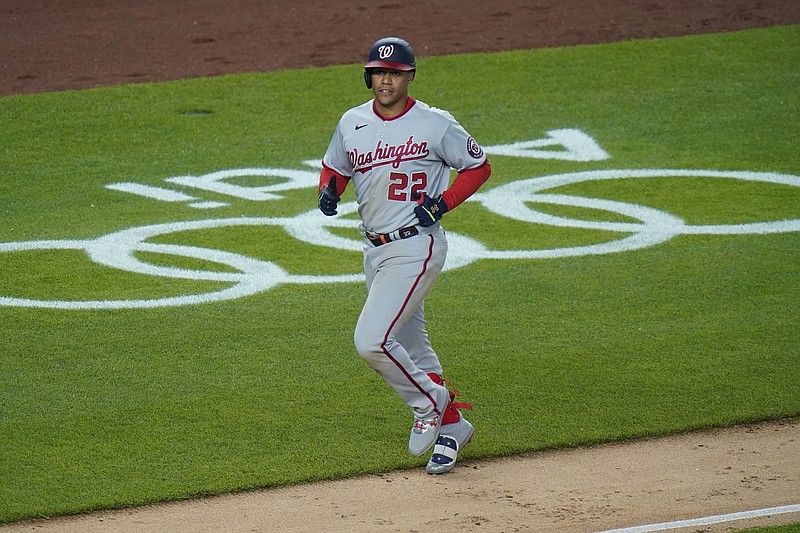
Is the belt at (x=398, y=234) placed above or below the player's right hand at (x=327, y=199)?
below

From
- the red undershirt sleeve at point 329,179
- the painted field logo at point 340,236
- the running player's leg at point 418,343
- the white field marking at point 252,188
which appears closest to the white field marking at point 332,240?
the painted field logo at point 340,236

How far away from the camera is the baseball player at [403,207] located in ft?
19.0

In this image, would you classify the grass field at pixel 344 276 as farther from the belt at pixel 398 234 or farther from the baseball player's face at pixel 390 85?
the baseball player's face at pixel 390 85

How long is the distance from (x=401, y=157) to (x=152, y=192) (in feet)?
19.1

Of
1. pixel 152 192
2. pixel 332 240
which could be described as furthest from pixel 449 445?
pixel 152 192

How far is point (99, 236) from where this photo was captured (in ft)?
32.8

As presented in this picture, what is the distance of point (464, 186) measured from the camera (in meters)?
5.93

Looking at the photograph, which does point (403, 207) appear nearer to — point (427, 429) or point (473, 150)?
point (473, 150)

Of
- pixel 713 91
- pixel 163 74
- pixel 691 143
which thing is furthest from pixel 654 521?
pixel 163 74

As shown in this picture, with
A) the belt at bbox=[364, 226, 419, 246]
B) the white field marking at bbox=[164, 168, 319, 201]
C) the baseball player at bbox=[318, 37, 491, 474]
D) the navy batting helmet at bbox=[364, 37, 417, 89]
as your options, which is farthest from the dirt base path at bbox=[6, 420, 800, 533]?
the white field marking at bbox=[164, 168, 319, 201]

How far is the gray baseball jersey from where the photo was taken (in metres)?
5.90

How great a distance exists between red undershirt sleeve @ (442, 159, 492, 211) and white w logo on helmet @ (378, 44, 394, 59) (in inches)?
25.6

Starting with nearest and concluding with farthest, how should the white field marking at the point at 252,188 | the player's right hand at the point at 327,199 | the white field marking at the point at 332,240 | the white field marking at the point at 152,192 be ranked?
the player's right hand at the point at 327,199 < the white field marking at the point at 332,240 < the white field marking at the point at 152,192 < the white field marking at the point at 252,188

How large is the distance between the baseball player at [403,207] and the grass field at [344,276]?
300 millimetres
